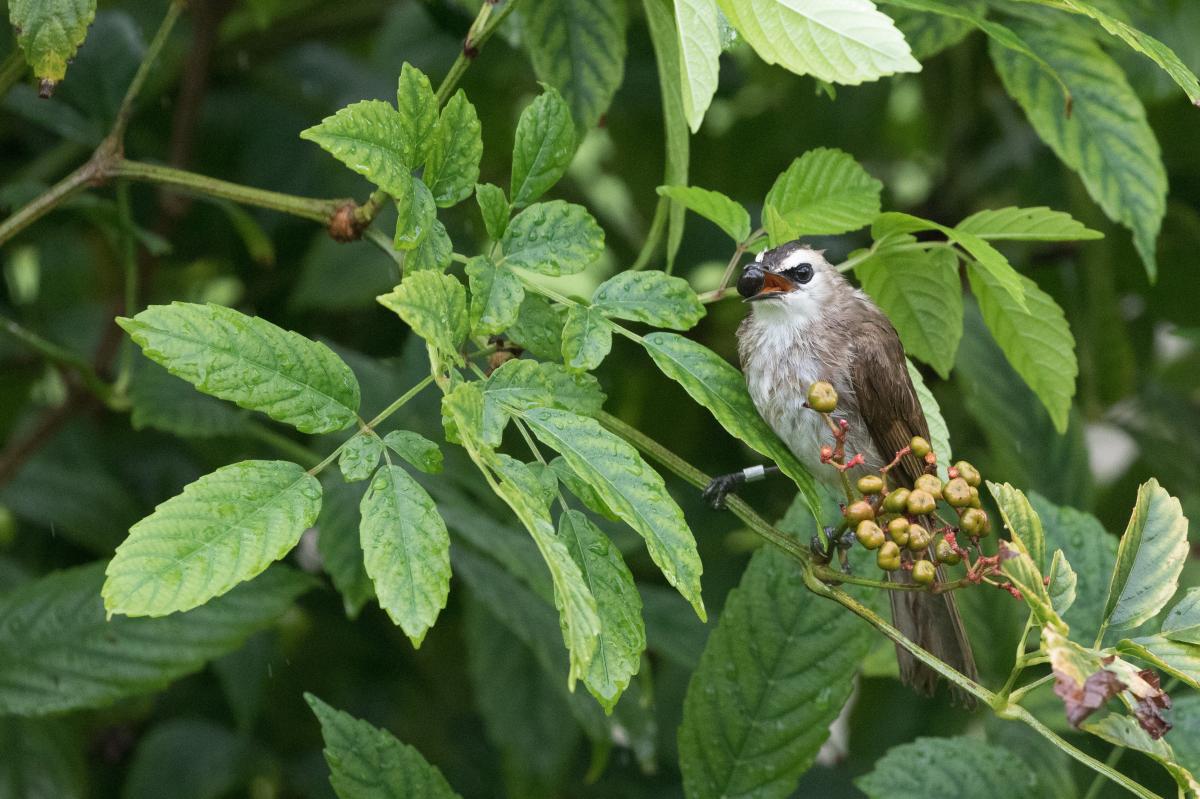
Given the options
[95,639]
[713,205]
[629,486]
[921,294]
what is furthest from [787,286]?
[95,639]

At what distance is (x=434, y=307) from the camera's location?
1.28 meters

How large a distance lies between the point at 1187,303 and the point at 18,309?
2.74 meters

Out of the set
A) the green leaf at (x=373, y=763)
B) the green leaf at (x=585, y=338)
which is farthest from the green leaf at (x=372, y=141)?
the green leaf at (x=373, y=763)

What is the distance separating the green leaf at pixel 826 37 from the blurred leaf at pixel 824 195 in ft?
1.05

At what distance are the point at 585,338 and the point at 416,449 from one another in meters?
0.21

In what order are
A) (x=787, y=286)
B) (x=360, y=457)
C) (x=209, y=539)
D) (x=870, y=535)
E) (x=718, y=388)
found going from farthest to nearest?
1. (x=787, y=286)
2. (x=718, y=388)
3. (x=870, y=535)
4. (x=360, y=457)
5. (x=209, y=539)

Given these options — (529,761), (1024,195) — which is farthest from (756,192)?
(529,761)

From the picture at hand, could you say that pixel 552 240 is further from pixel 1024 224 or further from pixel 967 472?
pixel 1024 224

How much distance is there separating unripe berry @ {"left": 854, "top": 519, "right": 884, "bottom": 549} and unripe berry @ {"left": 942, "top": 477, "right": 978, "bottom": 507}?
0.08m

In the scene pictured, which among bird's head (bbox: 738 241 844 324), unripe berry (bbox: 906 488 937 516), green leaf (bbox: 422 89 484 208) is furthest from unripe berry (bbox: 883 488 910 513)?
bird's head (bbox: 738 241 844 324)

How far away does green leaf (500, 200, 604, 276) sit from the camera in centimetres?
144

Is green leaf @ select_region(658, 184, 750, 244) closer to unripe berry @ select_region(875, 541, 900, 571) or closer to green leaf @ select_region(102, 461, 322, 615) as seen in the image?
unripe berry @ select_region(875, 541, 900, 571)

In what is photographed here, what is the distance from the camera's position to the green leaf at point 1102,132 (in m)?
2.06

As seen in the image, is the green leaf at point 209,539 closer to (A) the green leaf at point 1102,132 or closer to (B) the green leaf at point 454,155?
(B) the green leaf at point 454,155
